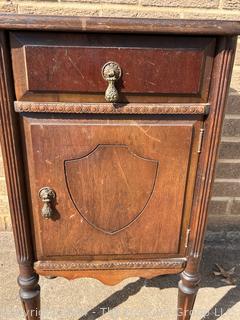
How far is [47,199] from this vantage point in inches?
41.6

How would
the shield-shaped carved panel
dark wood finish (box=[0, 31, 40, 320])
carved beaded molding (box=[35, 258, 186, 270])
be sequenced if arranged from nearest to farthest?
dark wood finish (box=[0, 31, 40, 320]) < the shield-shaped carved panel < carved beaded molding (box=[35, 258, 186, 270])

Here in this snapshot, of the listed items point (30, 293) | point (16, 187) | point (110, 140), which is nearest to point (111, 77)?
point (110, 140)

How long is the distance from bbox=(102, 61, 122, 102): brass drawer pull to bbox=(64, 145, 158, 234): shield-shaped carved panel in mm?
165

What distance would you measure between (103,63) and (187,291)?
89 cm

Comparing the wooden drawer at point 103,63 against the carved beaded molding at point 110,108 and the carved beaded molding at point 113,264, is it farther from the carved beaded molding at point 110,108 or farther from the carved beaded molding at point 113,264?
A: the carved beaded molding at point 113,264

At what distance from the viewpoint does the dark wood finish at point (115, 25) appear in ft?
2.71

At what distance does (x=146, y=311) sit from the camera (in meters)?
1.53

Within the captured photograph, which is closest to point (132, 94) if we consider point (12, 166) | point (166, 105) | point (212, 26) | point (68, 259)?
point (166, 105)

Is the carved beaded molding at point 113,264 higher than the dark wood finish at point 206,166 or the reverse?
the reverse

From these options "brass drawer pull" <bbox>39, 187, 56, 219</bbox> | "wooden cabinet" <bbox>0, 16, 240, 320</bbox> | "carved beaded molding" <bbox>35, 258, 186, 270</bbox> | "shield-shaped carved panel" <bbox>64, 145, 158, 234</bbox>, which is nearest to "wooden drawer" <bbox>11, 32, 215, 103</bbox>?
"wooden cabinet" <bbox>0, 16, 240, 320</bbox>

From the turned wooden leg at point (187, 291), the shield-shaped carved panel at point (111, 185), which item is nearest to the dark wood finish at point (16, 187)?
the shield-shaped carved panel at point (111, 185)

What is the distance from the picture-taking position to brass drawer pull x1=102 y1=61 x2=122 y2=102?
897mm

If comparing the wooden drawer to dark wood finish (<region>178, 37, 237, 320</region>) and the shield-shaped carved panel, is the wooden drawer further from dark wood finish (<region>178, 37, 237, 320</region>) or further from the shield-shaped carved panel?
the shield-shaped carved panel

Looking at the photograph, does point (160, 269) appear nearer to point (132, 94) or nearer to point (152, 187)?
point (152, 187)
